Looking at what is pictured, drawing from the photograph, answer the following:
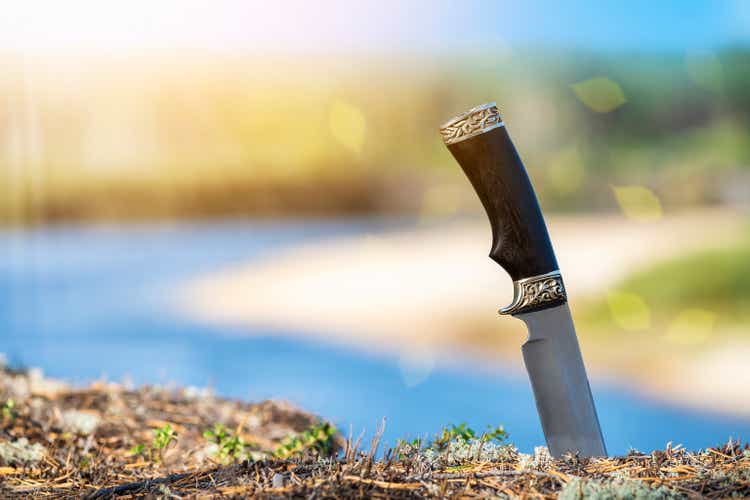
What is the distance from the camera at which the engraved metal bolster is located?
2906mm

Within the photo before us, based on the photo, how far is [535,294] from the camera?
2.90 m

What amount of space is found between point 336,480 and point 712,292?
26.6 feet

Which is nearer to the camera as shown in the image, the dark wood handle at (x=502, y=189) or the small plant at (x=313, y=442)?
the dark wood handle at (x=502, y=189)

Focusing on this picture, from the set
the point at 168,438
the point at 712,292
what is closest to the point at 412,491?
the point at 168,438

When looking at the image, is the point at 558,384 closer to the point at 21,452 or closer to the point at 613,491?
the point at 613,491

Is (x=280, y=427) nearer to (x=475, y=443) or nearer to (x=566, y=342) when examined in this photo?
(x=475, y=443)

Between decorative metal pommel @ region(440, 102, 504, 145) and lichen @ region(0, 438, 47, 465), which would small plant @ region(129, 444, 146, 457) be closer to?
lichen @ region(0, 438, 47, 465)

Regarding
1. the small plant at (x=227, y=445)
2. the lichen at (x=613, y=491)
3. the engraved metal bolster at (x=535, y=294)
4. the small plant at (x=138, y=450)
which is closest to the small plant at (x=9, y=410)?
the small plant at (x=138, y=450)

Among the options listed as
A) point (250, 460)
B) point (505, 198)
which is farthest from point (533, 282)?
point (250, 460)

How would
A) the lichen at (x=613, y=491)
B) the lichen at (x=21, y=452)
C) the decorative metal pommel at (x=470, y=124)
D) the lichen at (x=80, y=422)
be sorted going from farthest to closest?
the lichen at (x=80, y=422) → the lichen at (x=21, y=452) → the decorative metal pommel at (x=470, y=124) → the lichen at (x=613, y=491)

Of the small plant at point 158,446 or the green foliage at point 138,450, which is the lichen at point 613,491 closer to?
the small plant at point 158,446

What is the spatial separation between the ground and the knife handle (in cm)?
63

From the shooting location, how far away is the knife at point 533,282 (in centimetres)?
290

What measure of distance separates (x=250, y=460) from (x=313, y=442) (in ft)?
4.19
